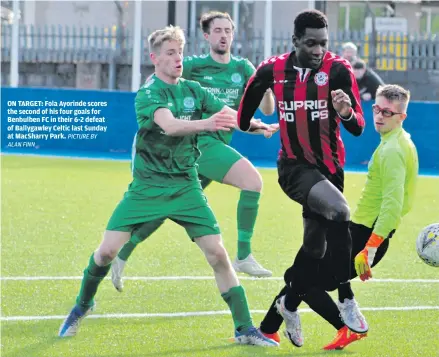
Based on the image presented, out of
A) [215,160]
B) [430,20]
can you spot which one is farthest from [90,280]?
[430,20]

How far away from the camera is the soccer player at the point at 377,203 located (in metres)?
6.30

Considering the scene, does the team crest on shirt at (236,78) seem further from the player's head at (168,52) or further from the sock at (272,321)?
the sock at (272,321)

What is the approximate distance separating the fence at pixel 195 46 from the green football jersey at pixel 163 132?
2106 centimetres

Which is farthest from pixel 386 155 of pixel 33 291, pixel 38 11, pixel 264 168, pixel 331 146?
pixel 38 11

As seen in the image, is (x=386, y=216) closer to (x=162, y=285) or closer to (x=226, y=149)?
(x=162, y=285)

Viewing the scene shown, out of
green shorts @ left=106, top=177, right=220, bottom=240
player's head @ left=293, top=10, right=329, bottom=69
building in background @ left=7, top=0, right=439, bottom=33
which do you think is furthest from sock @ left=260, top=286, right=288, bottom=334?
building in background @ left=7, top=0, right=439, bottom=33

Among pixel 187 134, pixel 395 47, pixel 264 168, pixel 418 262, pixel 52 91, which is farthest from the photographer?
pixel 395 47

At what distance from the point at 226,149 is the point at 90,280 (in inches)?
107

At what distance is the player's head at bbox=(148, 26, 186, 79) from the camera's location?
264 inches

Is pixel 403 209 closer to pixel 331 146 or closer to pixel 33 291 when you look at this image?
pixel 331 146

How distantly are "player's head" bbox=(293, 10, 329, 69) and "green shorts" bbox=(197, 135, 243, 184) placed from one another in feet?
9.26

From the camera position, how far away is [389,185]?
6332mm

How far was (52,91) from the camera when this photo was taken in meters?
20.0

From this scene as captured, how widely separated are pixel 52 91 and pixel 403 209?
1409 centimetres
